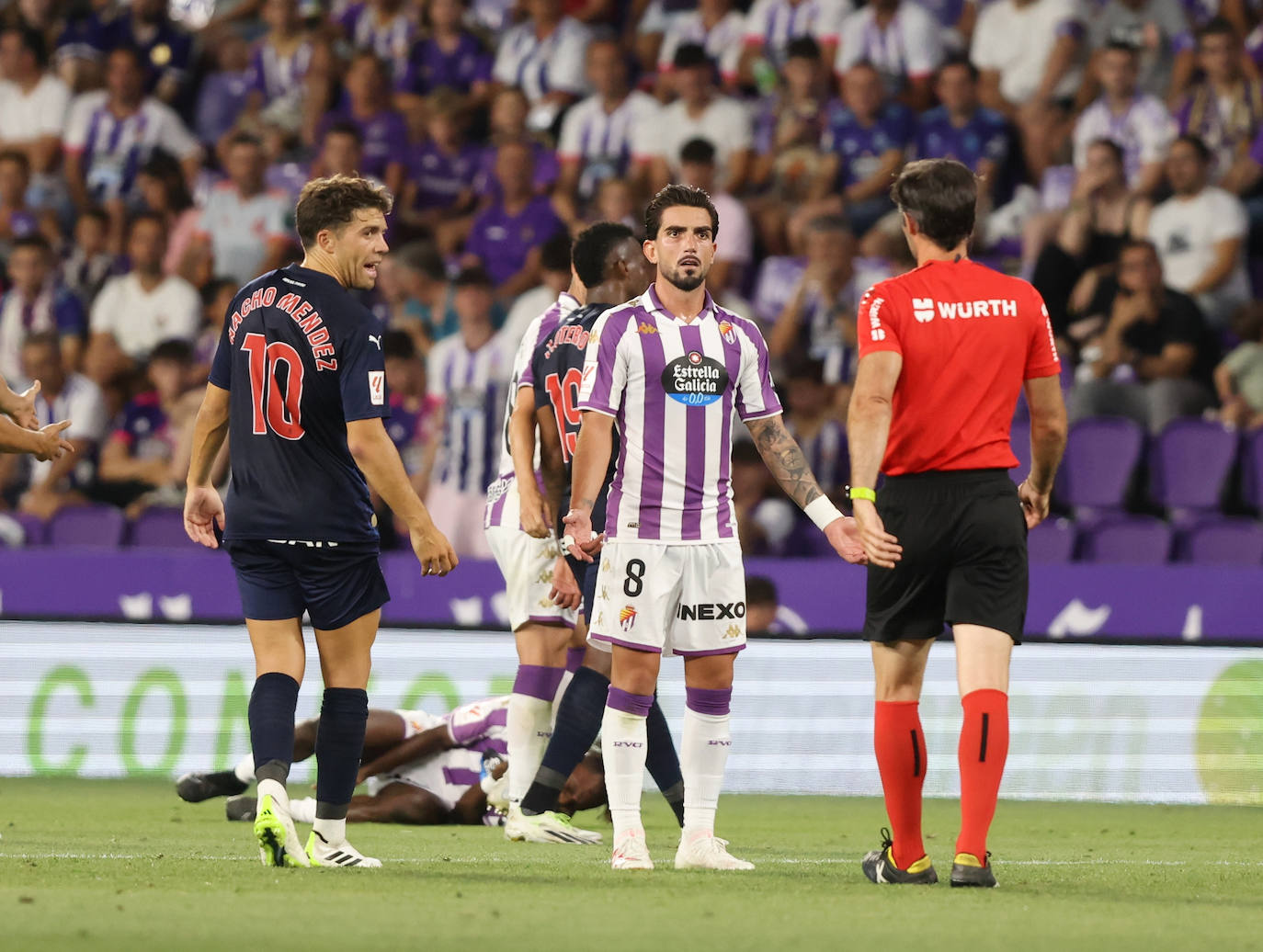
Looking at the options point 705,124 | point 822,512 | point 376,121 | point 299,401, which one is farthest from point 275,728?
point 376,121

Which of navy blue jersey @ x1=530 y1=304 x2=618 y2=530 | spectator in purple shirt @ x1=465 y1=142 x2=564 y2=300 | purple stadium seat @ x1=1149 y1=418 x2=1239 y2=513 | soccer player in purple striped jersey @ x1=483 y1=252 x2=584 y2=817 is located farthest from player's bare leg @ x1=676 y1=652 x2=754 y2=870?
spectator in purple shirt @ x1=465 y1=142 x2=564 y2=300

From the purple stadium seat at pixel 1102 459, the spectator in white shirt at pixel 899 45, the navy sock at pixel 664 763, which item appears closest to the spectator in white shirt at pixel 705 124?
the spectator in white shirt at pixel 899 45

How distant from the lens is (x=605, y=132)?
14961mm

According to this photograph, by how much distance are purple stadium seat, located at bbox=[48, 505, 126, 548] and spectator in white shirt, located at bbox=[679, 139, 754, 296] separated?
450cm

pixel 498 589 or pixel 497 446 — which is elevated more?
pixel 497 446

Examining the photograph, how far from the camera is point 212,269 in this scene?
1526 cm

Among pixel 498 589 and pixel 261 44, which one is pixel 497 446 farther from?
pixel 261 44

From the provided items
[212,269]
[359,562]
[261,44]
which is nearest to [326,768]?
[359,562]

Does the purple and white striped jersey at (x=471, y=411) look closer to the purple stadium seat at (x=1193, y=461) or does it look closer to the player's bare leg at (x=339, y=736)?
the purple stadium seat at (x=1193, y=461)

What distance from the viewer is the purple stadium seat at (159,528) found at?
42.6ft

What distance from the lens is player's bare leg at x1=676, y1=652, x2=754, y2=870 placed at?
6137 mm

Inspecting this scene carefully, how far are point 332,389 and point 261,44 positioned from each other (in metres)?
11.6

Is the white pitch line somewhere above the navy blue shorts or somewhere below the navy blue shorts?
below

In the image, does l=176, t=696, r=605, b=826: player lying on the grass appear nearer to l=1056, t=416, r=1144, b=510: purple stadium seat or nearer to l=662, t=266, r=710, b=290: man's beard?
l=662, t=266, r=710, b=290: man's beard
